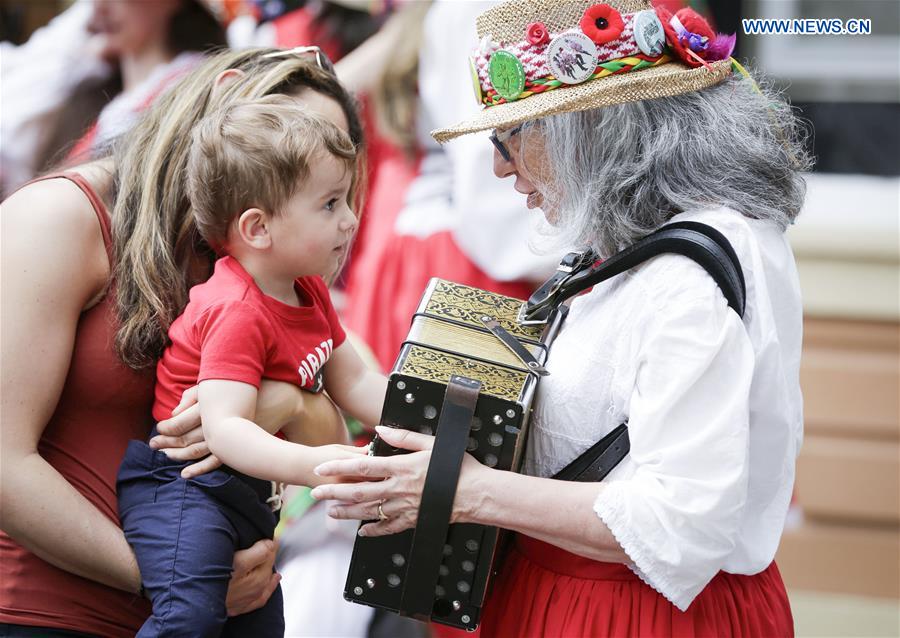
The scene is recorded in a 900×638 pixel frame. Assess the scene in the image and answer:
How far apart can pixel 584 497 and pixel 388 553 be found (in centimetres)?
36

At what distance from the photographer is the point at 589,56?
5.75 ft

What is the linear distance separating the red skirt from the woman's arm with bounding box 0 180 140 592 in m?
0.69

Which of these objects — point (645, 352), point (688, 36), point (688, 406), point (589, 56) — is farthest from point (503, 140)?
point (688, 406)

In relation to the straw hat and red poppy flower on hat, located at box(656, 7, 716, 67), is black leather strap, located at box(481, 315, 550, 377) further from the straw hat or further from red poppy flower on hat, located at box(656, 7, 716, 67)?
red poppy flower on hat, located at box(656, 7, 716, 67)

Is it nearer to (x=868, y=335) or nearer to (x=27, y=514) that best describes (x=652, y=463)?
(x=27, y=514)

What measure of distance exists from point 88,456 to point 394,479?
62 cm

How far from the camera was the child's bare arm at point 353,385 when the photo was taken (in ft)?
7.07

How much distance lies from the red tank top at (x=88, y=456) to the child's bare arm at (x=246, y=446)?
9.2 inches

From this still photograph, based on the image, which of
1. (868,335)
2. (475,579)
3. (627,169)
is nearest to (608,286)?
Answer: (627,169)

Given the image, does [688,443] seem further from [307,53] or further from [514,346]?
[307,53]

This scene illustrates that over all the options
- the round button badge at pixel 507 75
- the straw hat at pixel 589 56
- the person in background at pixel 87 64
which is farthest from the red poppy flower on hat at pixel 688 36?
the person in background at pixel 87 64

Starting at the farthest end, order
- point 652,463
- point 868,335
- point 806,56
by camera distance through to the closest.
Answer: point 806,56
point 868,335
point 652,463

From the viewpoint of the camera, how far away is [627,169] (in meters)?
1.77

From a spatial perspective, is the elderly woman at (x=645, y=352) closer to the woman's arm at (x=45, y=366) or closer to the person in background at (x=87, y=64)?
the woman's arm at (x=45, y=366)
